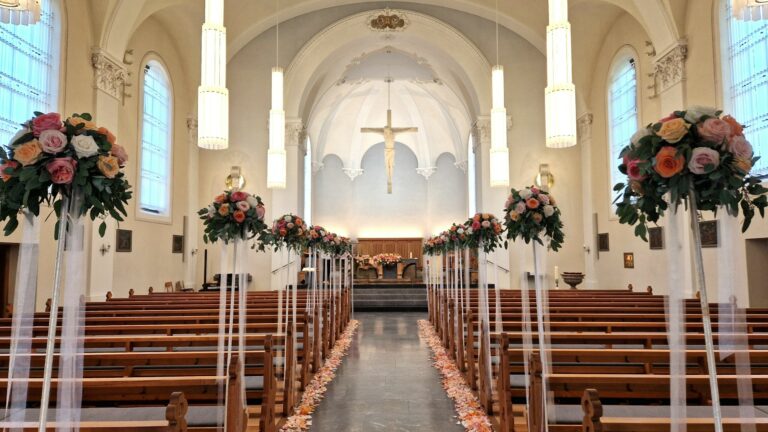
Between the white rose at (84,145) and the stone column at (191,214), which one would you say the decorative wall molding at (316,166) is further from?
the white rose at (84,145)

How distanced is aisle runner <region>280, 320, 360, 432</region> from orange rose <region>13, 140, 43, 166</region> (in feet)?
12.0

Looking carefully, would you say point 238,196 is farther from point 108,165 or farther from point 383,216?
point 383,216

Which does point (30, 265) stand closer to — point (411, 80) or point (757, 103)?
point (757, 103)

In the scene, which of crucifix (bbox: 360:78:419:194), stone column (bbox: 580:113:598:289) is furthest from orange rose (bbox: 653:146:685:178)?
crucifix (bbox: 360:78:419:194)

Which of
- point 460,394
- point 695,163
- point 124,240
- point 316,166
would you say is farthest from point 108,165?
point 316,166

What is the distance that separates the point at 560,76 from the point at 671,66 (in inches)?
188

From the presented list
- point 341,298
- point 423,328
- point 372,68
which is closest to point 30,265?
point 341,298

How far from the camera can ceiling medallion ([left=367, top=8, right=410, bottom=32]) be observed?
16.6 meters

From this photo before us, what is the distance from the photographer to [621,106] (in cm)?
1430

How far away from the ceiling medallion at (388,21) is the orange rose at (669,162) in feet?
50.3

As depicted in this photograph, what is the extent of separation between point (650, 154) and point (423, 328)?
10.7 metres

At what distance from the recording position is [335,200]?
2667cm

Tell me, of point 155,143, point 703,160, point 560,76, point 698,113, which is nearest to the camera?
point 703,160

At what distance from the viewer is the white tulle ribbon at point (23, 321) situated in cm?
302
